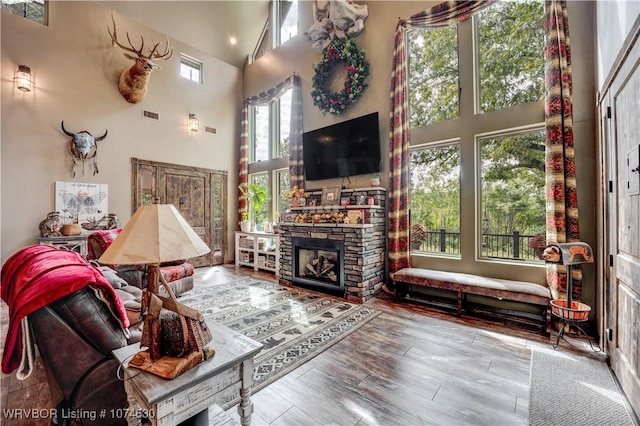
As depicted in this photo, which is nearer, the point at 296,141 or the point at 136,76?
the point at 136,76

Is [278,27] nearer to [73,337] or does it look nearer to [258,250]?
[258,250]

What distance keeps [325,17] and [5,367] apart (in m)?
5.89

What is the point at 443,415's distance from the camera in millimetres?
1714

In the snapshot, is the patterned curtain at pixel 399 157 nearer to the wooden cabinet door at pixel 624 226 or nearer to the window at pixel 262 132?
the wooden cabinet door at pixel 624 226

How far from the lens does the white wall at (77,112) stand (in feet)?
13.9

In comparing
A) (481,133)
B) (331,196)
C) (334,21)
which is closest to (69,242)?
(331,196)

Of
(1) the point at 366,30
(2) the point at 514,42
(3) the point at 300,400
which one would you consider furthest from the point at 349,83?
(3) the point at 300,400

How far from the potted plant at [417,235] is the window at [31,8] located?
6.84 metres

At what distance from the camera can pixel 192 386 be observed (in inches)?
43.3

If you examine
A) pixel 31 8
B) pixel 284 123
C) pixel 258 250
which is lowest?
pixel 258 250

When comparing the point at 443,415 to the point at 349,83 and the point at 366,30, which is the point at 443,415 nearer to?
the point at 349,83

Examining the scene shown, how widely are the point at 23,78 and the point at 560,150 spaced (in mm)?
7377

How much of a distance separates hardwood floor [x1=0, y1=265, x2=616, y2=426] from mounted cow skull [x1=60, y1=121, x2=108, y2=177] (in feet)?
9.72

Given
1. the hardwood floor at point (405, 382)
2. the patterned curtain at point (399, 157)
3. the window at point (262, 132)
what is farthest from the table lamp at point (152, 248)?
the window at point (262, 132)
